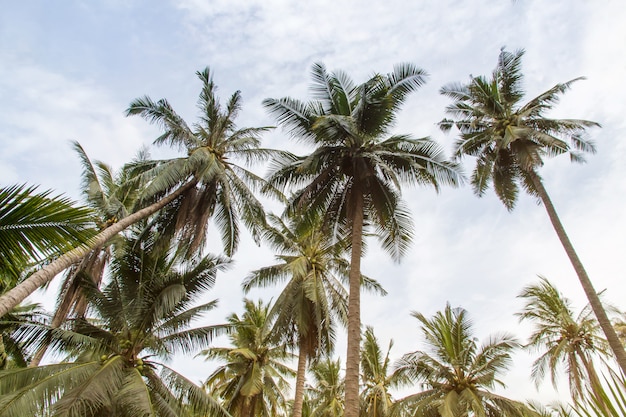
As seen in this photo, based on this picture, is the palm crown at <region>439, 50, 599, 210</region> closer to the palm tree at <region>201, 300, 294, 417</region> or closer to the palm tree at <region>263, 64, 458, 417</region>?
the palm tree at <region>263, 64, 458, 417</region>

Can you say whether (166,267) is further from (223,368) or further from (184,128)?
(223,368)

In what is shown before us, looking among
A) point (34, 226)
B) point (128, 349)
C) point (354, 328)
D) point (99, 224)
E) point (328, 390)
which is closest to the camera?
point (34, 226)

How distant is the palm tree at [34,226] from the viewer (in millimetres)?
2967

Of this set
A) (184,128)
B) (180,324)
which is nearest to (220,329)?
(180,324)

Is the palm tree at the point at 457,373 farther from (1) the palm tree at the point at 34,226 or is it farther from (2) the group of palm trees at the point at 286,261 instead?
(1) the palm tree at the point at 34,226

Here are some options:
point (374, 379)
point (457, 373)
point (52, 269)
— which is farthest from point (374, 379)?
point (52, 269)

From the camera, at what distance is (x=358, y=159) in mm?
12547

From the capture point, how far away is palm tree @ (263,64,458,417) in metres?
12.1

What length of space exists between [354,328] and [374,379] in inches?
541

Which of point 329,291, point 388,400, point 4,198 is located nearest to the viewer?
point 4,198

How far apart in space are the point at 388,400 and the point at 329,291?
8.07m

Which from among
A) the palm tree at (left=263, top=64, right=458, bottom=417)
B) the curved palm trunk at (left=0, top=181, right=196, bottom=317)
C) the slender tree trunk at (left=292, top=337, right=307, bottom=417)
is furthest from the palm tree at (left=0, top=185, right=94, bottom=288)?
the slender tree trunk at (left=292, top=337, right=307, bottom=417)

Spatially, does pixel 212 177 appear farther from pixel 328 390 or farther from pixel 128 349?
pixel 328 390

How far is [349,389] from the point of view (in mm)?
9266
